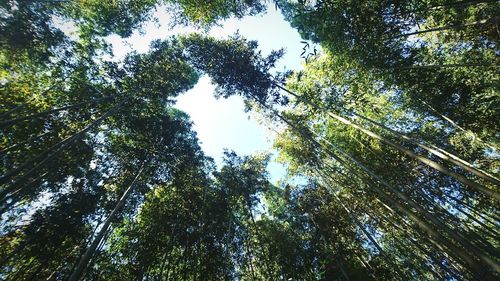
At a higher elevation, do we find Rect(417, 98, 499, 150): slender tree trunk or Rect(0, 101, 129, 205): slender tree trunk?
Rect(417, 98, 499, 150): slender tree trunk

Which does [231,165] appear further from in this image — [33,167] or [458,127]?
[458,127]

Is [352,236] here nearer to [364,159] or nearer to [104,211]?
[364,159]

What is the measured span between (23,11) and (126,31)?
3.03 meters

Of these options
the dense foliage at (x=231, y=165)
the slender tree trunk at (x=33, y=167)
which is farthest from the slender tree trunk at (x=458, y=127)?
the slender tree trunk at (x=33, y=167)

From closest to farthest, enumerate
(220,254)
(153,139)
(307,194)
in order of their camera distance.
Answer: (220,254) < (153,139) < (307,194)

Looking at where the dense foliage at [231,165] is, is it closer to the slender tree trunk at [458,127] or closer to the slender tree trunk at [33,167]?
the slender tree trunk at [458,127]

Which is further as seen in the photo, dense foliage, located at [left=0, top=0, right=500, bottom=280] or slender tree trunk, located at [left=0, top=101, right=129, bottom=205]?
dense foliage, located at [left=0, top=0, right=500, bottom=280]

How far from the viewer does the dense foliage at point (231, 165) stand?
23.7ft

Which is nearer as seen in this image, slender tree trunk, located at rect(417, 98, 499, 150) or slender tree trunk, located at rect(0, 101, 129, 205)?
slender tree trunk, located at rect(0, 101, 129, 205)

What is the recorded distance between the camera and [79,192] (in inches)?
325

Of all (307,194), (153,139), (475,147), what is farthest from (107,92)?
(475,147)

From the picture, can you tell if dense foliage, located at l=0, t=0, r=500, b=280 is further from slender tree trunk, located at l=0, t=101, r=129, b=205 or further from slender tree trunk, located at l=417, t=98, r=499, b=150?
slender tree trunk, located at l=0, t=101, r=129, b=205

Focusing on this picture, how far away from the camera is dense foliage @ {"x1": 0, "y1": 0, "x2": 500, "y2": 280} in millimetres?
7211

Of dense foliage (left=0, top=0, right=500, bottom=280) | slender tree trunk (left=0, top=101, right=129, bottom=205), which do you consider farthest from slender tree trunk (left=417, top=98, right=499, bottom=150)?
slender tree trunk (left=0, top=101, right=129, bottom=205)
